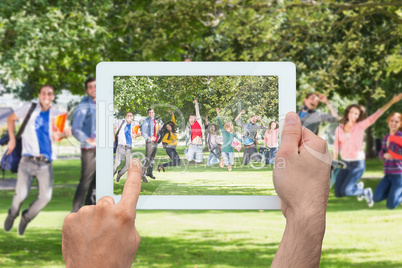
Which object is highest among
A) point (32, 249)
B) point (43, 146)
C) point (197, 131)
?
point (197, 131)

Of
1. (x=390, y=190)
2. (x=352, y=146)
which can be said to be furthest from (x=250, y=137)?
(x=390, y=190)

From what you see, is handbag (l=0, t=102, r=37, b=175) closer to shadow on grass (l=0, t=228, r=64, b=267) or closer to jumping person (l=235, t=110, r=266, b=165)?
shadow on grass (l=0, t=228, r=64, b=267)

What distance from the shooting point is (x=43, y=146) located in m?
6.67

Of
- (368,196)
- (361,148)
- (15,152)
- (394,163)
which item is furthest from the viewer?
(368,196)

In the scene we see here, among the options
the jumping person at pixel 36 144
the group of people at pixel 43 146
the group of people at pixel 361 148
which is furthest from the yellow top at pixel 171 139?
the group of people at pixel 361 148

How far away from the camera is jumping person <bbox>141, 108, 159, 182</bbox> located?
4.46 ft

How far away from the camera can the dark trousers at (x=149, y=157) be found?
1350mm

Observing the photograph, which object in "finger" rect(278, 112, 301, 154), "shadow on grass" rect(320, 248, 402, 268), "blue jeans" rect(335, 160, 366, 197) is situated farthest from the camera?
"blue jeans" rect(335, 160, 366, 197)

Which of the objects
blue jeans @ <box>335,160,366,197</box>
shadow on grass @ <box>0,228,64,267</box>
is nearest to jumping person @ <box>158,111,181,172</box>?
shadow on grass @ <box>0,228,64,267</box>

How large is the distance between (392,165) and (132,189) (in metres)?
8.15

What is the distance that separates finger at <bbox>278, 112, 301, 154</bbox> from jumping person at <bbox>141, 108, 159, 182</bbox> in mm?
316

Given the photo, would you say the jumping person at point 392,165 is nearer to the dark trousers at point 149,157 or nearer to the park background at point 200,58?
the park background at point 200,58

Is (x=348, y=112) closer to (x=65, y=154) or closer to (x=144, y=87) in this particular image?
(x=144, y=87)

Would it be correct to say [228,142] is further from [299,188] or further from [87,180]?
[87,180]
